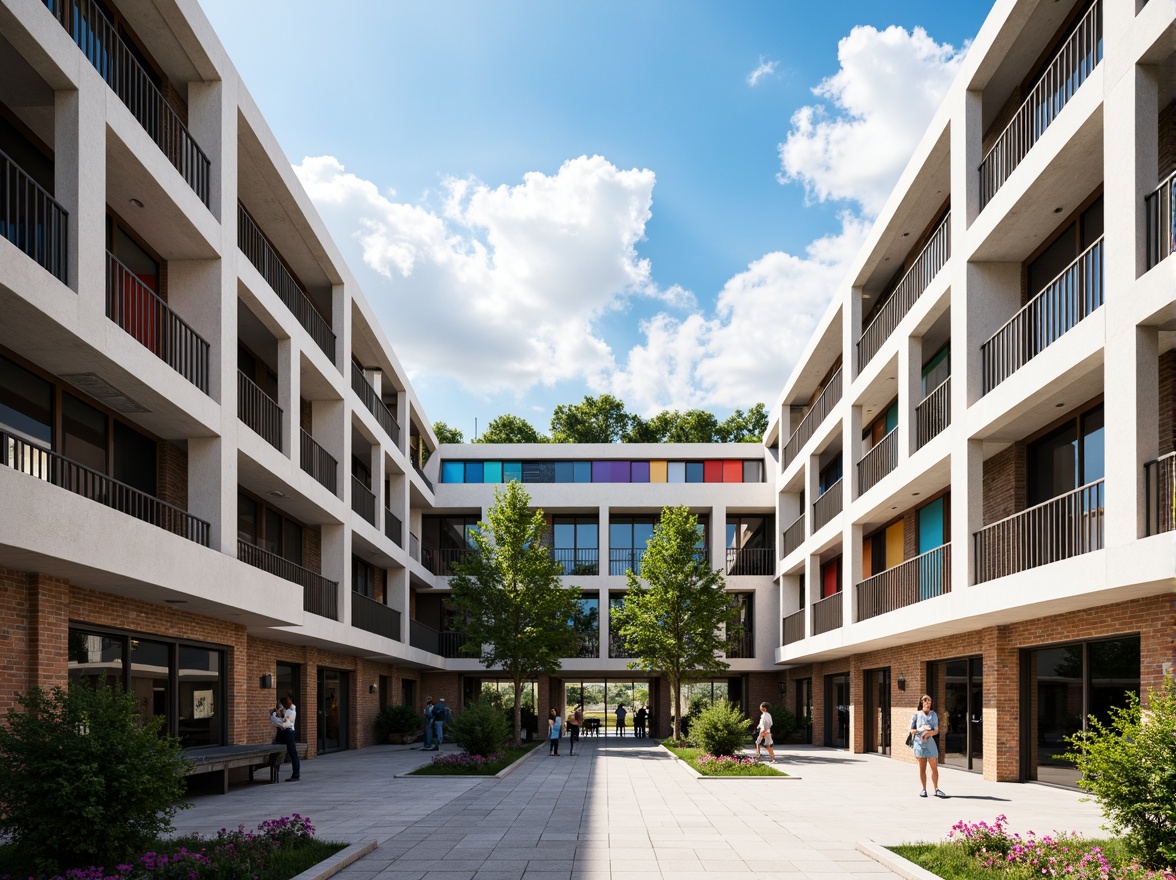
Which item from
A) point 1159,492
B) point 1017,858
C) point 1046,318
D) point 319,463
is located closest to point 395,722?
point 319,463

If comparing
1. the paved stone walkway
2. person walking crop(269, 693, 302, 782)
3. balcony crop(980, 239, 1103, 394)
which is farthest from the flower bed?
person walking crop(269, 693, 302, 782)

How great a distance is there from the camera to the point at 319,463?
2655 centimetres

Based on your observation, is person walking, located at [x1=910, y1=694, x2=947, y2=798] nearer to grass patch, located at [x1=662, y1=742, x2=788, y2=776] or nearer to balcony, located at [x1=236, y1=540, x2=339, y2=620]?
grass patch, located at [x1=662, y1=742, x2=788, y2=776]

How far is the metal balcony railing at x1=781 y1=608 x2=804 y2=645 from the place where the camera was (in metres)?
35.3

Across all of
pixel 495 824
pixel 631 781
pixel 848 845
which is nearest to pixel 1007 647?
pixel 631 781

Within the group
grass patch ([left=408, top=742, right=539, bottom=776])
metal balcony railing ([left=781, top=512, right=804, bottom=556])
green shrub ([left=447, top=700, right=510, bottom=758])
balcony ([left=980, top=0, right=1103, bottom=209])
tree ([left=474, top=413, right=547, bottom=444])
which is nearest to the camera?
balcony ([left=980, top=0, right=1103, bottom=209])

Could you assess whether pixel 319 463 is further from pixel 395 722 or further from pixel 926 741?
pixel 926 741

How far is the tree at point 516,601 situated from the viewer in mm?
33562

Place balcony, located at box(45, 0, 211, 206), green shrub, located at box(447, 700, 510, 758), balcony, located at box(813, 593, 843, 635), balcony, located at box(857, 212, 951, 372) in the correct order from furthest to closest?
1. balcony, located at box(813, 593, 843, 635)
2. green shrub, located at box(447, 700, 510, 758)
3. balcony, located at box(857, 212, 951, 372)
4. balcony, located at box(45, 0, 211, 206)

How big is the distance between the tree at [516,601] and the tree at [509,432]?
102 feet

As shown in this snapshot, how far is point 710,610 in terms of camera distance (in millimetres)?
33750

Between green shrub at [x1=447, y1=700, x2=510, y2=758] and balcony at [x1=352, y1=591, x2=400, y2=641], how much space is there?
5484 mm

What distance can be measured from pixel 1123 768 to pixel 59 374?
14.0m

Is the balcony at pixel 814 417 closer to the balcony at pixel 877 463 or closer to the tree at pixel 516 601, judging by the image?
the balcony at pixel 877 463
